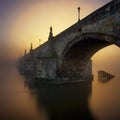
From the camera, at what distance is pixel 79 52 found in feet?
93.1

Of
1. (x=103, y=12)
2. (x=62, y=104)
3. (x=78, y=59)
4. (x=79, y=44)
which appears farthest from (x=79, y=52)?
(x=62, y=104)

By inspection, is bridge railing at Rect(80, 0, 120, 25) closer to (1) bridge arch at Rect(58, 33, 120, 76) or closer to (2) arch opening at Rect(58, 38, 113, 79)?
(1) bridge arch at Rect(58, 33, 120, 76)

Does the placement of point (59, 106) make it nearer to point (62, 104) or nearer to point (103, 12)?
point (62, 104)

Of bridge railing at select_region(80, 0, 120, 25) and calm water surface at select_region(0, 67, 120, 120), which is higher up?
bridge railing at select_region(80, 0, 120, 25)

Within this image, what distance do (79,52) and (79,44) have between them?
2451 millimetres

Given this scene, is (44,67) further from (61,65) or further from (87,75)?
(87,75)

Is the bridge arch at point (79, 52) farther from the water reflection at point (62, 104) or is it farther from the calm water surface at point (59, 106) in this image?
the calm water surface at point (59, 106)

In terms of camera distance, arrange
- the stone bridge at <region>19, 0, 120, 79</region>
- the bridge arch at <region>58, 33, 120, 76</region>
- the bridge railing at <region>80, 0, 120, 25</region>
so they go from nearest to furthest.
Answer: the bridge railing at <region>80, 0, 120, 25</region> → the stone bridge at <region>19, 0, 120, 79</region> → the bridge arch at <region>58, 33, 120, 76</region>

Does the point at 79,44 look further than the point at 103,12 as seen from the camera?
Yes

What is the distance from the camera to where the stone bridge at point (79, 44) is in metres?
19.4

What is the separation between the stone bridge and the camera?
63.8 feet

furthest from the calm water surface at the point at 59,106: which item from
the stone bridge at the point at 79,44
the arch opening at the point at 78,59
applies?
the arch opening at the point at 78,59

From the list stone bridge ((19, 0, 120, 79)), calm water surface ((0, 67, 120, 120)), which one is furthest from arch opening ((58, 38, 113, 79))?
calm water surface ((0, 67, 120, 120))

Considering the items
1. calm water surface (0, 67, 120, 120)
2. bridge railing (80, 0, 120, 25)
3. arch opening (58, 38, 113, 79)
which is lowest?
calm water surface (0, 67, 120, 120)
